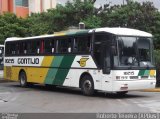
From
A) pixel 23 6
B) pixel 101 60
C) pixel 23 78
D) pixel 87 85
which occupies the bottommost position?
pixel 23 78

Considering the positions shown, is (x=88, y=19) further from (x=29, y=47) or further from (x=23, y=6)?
(x=23, y=6)

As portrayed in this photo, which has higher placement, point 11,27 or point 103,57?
point 11,27

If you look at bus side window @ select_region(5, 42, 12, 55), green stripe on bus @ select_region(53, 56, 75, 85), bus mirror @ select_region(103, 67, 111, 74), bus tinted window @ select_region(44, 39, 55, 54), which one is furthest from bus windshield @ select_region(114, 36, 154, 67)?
bus side window @ select_region(5, 42, 12, 55)

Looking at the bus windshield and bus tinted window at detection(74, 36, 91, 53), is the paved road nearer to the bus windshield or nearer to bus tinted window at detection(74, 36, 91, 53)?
the bus windshield

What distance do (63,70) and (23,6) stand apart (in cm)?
4846

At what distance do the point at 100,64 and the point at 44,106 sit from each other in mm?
4402

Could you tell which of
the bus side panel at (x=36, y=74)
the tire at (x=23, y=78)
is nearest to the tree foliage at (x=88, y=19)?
the tire at (x=23, y=78)

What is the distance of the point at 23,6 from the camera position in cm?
7088

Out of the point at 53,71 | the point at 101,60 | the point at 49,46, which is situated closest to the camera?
the point at 101,60

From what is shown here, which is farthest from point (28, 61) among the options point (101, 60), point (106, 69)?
point (106, 69)

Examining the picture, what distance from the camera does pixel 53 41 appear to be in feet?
81.3

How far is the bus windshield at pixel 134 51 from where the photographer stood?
2050 cm

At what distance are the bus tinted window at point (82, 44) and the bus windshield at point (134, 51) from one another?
1.74m

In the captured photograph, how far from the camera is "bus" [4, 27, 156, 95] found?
66.8ft
